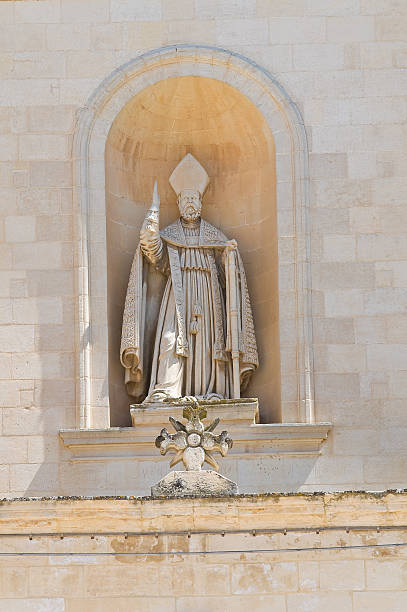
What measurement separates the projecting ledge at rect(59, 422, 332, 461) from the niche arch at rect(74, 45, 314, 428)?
0.17 m

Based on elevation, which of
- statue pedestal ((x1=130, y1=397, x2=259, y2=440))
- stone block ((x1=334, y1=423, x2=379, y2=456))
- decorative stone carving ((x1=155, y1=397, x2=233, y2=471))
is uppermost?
statue pedestal ((x1=130, y1=397, x2=259, y2=440))

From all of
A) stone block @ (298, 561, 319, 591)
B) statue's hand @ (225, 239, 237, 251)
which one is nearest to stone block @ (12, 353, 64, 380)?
statue's hand @ (225, 239, 237, 251)

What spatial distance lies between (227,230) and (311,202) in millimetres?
1138

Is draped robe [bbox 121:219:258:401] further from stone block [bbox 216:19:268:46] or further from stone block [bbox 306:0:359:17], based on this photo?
stone block [bbox 306:0:359:17]

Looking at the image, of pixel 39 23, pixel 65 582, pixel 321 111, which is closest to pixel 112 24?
pixel 39 23

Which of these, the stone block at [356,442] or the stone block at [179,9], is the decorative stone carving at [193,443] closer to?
the stone block at [356,442]

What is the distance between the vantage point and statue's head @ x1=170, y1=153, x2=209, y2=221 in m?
19.9

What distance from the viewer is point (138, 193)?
20.2 m

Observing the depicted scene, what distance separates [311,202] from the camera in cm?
1936

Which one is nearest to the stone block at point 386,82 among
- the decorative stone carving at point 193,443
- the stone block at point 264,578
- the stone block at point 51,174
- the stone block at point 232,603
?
the stone block at point 51,174

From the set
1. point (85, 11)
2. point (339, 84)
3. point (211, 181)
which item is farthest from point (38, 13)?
point (339, 84)

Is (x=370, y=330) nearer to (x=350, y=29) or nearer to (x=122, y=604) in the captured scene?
(x=350, y=29)

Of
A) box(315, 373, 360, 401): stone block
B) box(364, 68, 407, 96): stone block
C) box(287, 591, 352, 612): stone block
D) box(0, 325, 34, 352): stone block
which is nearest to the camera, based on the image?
box(287, 591, 352, 612): stone block

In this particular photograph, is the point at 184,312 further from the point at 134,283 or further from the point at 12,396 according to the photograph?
the point at 12,396
